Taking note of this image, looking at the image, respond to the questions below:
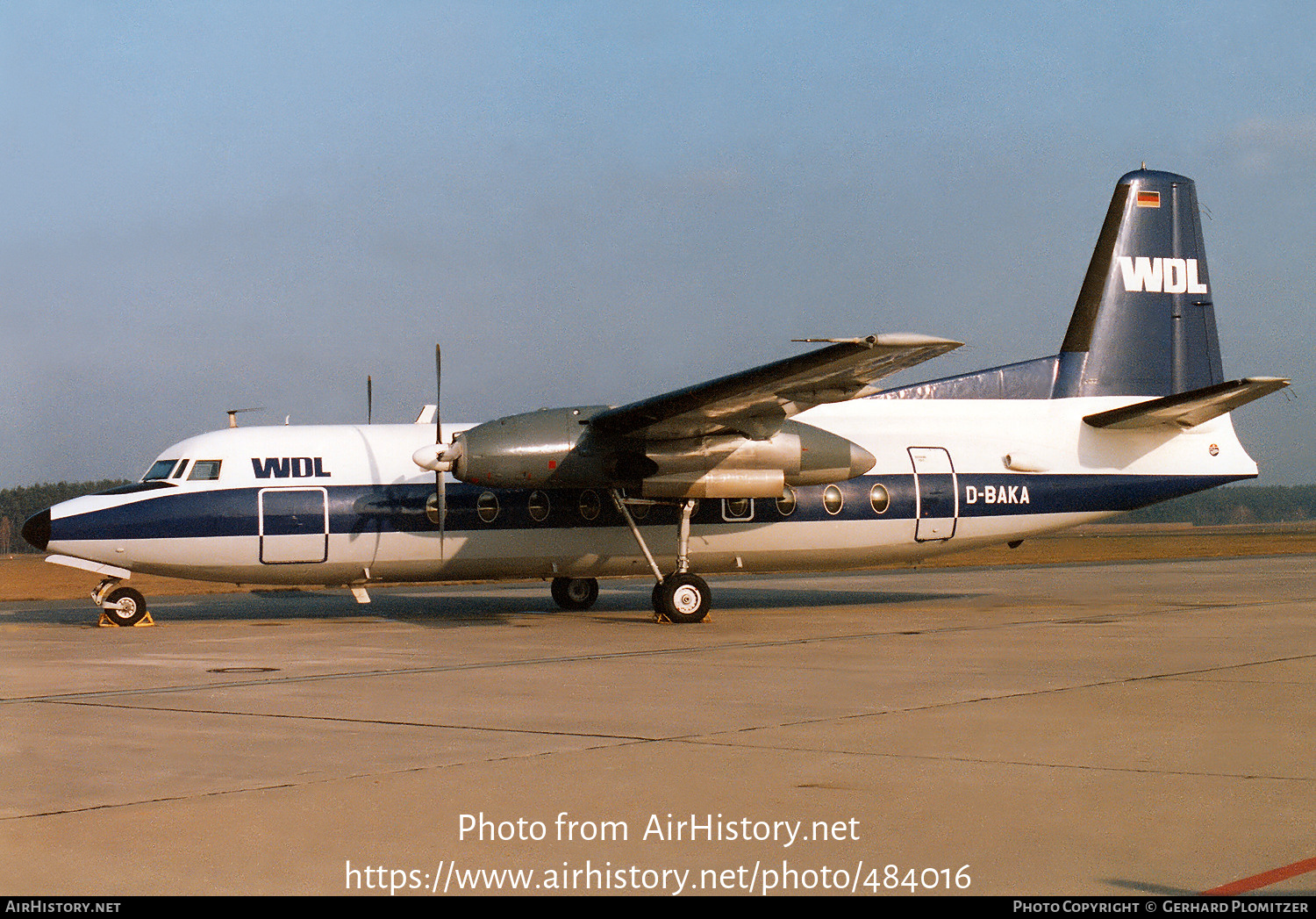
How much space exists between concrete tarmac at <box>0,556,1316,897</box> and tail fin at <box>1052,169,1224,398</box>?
6986 millimetres

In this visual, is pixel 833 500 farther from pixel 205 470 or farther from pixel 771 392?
pixel 205 470

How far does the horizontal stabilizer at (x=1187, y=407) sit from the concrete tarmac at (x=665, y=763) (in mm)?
4577

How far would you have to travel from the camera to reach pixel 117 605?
1939 centimetres

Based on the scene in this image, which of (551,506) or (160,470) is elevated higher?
(160,470)

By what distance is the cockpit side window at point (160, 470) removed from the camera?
768 inches

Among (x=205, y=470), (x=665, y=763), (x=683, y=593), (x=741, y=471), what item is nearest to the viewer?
(x=665, y=763)

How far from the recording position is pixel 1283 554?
46312 millimetres

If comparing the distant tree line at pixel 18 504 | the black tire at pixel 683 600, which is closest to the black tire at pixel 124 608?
the black tire at pixel 683 600

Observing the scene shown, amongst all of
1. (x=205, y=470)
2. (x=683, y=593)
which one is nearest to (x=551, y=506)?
(x=683, y=593)

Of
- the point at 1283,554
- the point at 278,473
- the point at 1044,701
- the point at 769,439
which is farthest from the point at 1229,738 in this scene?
the point at 1283,554

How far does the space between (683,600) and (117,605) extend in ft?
28.6

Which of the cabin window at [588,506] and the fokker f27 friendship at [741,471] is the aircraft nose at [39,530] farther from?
the cabin window at [588,506]

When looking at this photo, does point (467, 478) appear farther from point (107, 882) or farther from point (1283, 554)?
point (1283, 554)

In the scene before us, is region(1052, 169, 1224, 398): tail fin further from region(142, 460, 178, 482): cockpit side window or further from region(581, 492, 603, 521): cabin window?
region(142, 460, 178, 482): cockpit side window
